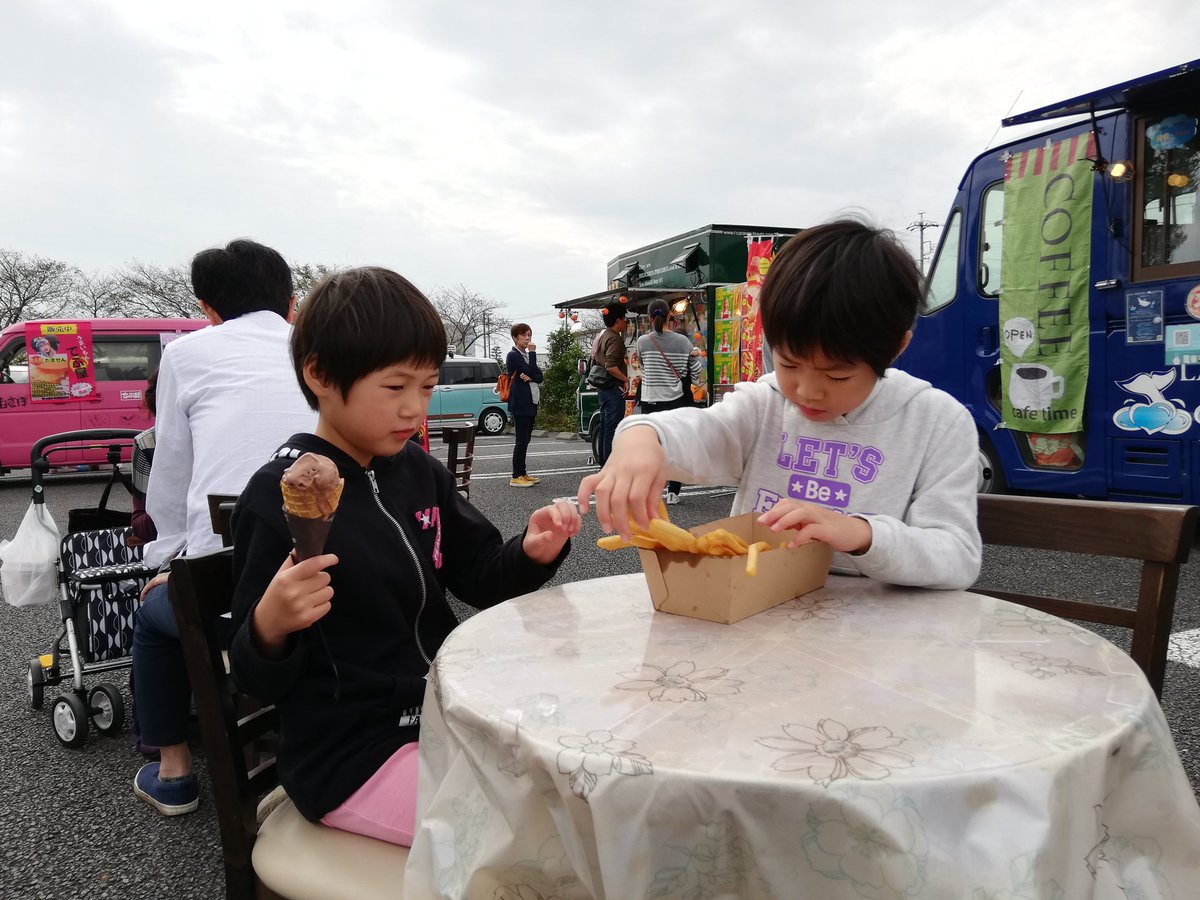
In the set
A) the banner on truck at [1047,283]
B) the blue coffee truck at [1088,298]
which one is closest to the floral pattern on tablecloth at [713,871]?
the blue coffee truck at [1088,298]

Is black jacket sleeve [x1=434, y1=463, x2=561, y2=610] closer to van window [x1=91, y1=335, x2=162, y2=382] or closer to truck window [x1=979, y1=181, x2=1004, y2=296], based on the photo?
truck window [x1=979, y1=181, x2=1004, y2=296]

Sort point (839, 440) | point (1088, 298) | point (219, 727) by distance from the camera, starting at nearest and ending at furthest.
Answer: point (219, 727) → point (839, 440) → point (1088, 298)

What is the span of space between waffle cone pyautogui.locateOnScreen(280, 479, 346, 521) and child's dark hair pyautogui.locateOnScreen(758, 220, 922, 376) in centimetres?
80

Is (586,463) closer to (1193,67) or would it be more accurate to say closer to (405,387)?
(1193,67)

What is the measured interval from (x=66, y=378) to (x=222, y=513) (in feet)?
32.0

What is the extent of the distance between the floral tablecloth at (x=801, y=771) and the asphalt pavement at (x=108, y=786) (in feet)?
4.88

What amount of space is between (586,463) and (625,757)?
995 cm

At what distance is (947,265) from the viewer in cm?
535

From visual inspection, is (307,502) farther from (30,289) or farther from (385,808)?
(30,289)

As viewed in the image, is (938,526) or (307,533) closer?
(307,533)

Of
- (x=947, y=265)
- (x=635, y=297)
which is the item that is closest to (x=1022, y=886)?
(x=947, y=265)

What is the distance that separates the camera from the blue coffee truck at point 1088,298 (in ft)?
13.3

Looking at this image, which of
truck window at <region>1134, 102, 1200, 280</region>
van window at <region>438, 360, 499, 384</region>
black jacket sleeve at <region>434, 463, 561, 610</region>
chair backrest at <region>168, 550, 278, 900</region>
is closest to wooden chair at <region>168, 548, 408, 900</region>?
chair backrest at <region>168, 550, 278, 900</region>


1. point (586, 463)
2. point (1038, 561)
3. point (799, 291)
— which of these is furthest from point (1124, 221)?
point (586, 463)
